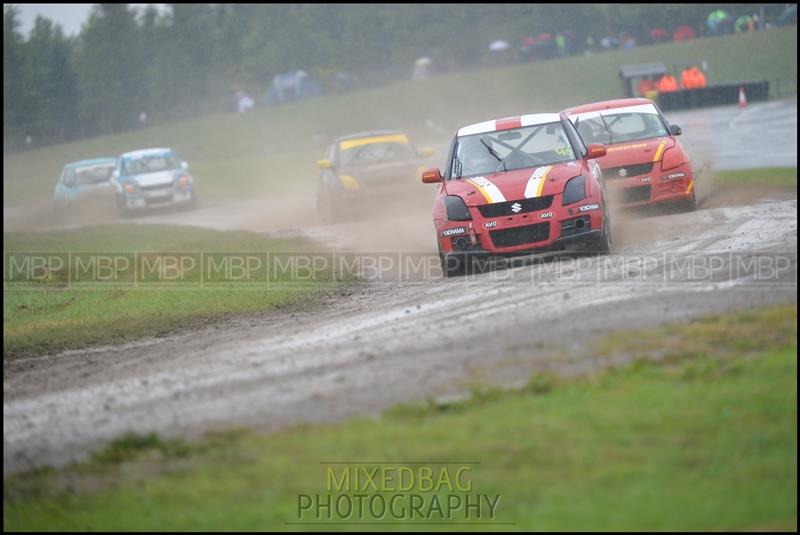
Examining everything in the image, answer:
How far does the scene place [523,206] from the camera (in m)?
12.0

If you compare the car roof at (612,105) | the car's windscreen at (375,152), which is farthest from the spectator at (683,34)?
the car roof at (612,105)

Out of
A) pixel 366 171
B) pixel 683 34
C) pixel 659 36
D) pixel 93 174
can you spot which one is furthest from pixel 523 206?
pixel 659 36

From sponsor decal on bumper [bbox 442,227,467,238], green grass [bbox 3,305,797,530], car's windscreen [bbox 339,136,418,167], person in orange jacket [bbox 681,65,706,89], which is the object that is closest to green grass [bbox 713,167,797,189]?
car's windscreen [bbox 339,136,418,167]

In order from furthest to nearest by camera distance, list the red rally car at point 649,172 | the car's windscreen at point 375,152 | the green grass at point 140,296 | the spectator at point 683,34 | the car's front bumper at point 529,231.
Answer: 1. the spectator at point 683,34
2. the car's windscreen at point 375,152
3. the red rally car at point 649,172
4. the green grass at point 140,296
5. the car's front bumper at point 529,231

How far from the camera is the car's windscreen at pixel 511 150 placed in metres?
13.0

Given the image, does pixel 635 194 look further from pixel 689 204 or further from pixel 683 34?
pixel 683 34

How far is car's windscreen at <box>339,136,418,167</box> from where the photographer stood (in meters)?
21.5

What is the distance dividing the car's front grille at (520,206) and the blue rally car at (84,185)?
74.1ft

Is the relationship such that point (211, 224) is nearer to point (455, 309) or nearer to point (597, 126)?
point (597, 126)

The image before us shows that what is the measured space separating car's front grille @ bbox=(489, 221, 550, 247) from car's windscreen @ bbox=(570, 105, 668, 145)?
4725 mm

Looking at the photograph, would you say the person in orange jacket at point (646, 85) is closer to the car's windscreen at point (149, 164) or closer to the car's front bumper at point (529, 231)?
the car's windscreen at point (149, 164)

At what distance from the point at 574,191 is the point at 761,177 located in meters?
8.71

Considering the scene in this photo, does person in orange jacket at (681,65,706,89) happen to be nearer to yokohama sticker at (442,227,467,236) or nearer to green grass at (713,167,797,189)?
green grass at (713,167,797,189)

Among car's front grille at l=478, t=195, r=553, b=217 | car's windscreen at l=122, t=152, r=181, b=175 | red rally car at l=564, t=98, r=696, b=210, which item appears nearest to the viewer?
car's front grille at l=478, t=195, r=553, b=217
